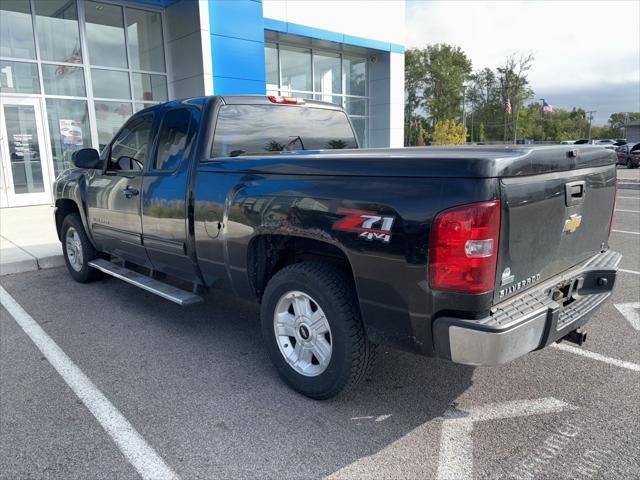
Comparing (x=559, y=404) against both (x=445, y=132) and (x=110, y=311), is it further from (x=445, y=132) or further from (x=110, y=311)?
(x=445, y=132)

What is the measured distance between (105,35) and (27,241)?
26.0ft

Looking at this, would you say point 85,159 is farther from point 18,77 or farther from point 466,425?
point 18,77

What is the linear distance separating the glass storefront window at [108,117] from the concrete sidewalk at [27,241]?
2.82 m

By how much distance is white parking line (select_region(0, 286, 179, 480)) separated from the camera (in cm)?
252

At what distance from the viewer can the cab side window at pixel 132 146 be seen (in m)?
4.54

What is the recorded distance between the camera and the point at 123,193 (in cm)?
463

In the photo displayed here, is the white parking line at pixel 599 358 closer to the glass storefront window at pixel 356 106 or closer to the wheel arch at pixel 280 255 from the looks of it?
the wheel arch at pixel 280 255

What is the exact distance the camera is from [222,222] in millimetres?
3486

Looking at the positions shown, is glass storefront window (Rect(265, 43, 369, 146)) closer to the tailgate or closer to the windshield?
the windshield

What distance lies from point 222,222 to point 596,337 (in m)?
3.16

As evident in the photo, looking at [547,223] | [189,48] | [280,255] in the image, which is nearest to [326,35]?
[189,48]

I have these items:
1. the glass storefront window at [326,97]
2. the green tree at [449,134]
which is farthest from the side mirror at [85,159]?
the green tree at [449,134]

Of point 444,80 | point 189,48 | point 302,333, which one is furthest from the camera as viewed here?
point 444,80

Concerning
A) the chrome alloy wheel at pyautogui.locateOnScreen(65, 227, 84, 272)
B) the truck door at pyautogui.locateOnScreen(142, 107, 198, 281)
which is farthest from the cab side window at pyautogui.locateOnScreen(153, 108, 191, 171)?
Result: the chrome alloy wheel at pyautogui.locateOnScreen(65, 227, 84, 272)
